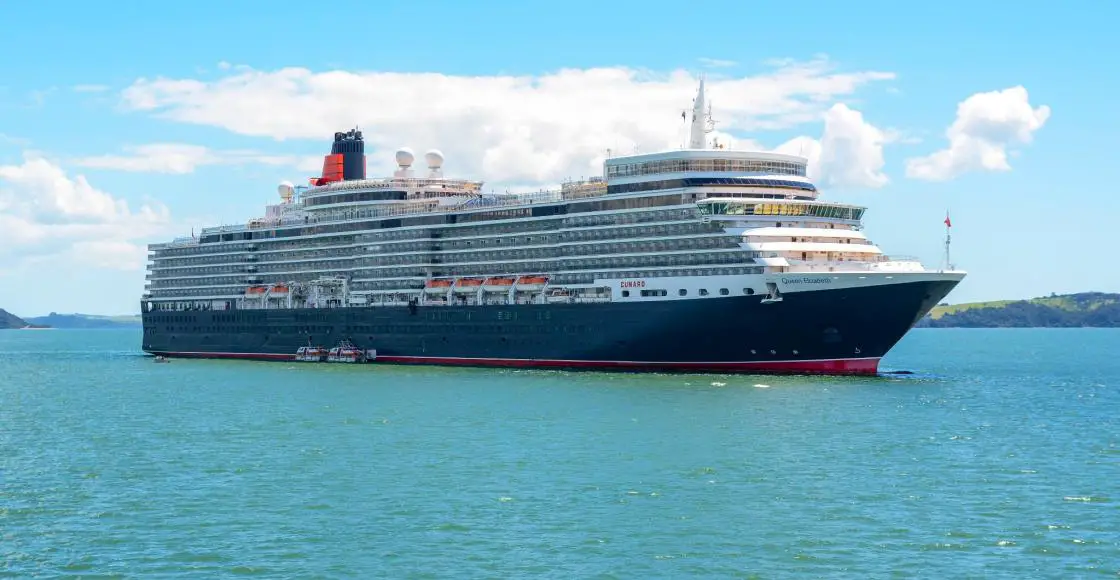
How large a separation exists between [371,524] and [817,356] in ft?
151

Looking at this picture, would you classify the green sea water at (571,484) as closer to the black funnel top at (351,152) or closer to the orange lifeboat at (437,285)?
the orange lifeboat at (437,285)

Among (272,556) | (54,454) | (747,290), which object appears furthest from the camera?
(747,290)

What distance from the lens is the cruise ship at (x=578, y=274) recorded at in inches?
2965

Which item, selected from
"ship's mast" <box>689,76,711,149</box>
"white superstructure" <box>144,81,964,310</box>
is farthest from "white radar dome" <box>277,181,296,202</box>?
"ship's mast" <box>689,76,711,149</box>

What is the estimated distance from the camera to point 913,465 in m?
43.8

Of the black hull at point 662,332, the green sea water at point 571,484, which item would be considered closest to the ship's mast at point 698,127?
the black hull at point 662,332

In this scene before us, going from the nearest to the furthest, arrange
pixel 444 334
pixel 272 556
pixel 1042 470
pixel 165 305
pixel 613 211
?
pixel 272 556, pixel 1042 470, pixel 613 211, pixel 444 334, pixel 165 305

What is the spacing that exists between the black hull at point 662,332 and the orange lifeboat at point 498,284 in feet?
6.24

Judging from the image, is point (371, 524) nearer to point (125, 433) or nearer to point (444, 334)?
point (125, 433)

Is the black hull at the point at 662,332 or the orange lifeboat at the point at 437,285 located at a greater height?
the orange lifeboat at the point at 437,285

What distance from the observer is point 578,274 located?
86.8 meters

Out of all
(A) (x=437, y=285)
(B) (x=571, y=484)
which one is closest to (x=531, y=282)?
(A) (x=437, y=285)

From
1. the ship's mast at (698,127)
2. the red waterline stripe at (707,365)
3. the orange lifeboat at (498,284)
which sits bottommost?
the red waterline stripe at (707,365)

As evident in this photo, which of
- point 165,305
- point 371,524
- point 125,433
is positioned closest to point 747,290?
point 125,433
